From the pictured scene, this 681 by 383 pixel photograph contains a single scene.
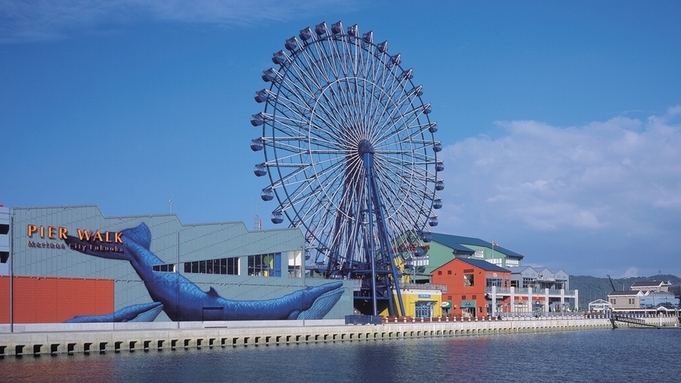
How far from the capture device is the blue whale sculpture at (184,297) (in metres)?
67.2

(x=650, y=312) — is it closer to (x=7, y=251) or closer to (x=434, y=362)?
(x=434, y=362)

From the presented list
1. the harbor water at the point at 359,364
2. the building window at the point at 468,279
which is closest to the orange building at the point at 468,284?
the building window at the point at 468,279

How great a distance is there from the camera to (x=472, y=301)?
115625 millimetres

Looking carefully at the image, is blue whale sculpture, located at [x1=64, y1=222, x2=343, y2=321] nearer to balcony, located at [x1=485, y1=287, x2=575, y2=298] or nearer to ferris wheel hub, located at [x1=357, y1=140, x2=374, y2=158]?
ferris wheel hub, located at [x1=357, y1=140, x2=374, y2=158]

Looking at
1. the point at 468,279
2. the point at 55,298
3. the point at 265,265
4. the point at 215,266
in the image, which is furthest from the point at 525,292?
the point at 55,298

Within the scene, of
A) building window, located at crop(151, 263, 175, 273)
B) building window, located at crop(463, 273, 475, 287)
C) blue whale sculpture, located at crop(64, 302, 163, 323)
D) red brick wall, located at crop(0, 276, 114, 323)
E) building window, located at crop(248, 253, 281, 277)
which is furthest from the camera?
building window, located at crop(463, 273, 475, 287)

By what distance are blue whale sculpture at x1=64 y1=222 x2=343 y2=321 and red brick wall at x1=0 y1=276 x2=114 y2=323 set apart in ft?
8.56

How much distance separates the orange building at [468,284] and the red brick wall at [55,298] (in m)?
60.2

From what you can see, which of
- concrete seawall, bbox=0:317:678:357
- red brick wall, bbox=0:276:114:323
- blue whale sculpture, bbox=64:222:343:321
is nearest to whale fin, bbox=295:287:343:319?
blue whale sculpture, bbox=64:222:343:321

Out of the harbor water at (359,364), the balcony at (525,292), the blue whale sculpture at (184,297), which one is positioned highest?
the blue whale sculpture at (184,297)

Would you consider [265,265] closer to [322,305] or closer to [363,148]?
[322,305]

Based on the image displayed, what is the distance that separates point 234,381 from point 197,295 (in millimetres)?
27548

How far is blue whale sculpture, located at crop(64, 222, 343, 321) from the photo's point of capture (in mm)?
67250

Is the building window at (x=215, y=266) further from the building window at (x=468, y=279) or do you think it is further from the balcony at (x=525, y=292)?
the balcony at (x=525, y=292)
